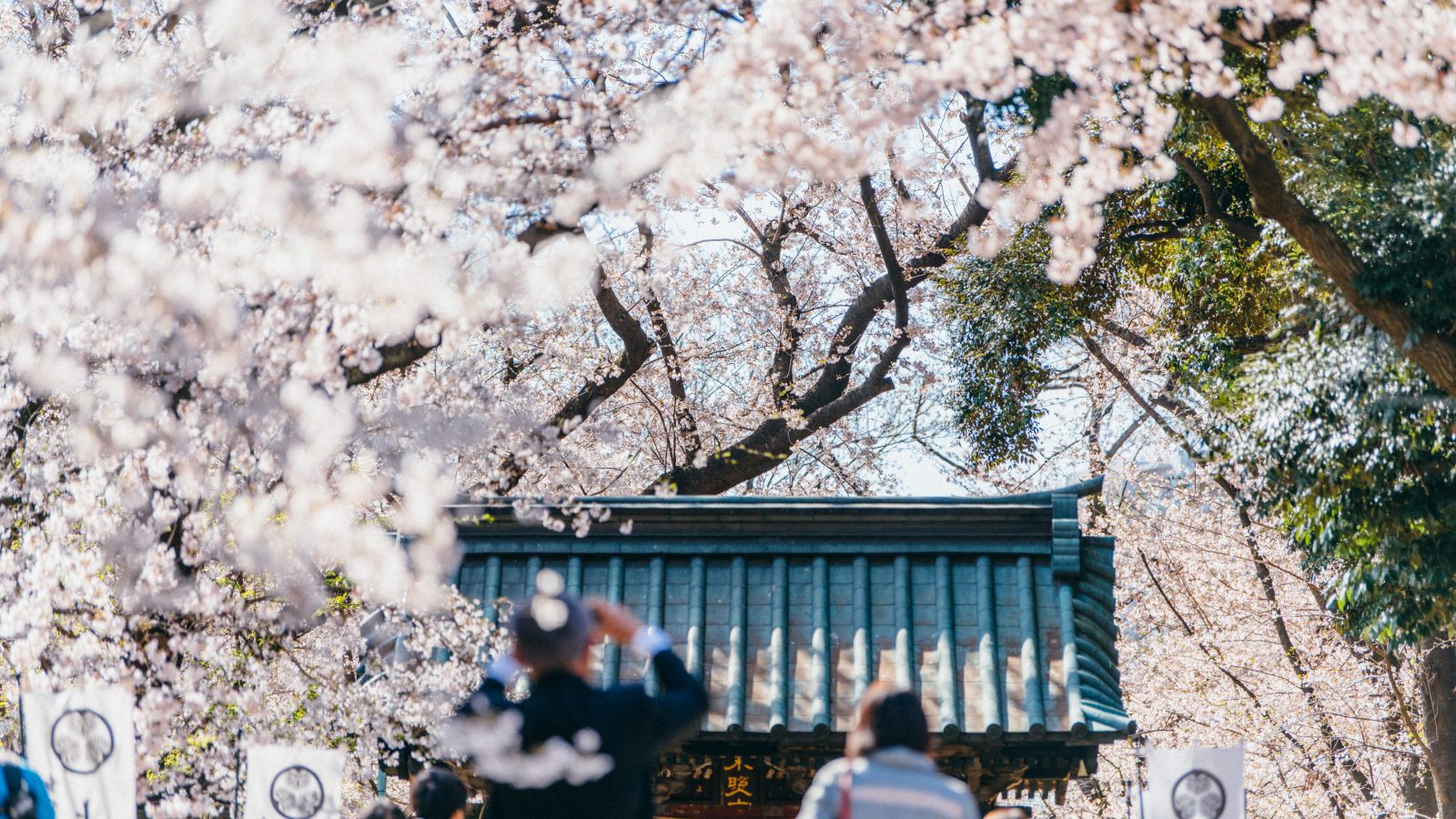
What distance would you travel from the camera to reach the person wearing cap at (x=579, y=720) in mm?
3275

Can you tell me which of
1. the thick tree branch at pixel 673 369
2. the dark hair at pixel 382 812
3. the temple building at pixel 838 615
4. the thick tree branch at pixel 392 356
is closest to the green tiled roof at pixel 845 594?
the temple building at pixel 838 615

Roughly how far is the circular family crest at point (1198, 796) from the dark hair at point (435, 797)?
3304 mm

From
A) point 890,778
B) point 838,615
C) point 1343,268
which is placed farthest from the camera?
point 838,615

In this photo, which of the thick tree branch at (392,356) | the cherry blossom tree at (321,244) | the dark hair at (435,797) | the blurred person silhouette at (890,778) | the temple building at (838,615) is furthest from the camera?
the temple building at (838,615)

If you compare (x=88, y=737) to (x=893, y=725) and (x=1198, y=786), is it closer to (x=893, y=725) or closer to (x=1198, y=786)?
(x=893, y=725)

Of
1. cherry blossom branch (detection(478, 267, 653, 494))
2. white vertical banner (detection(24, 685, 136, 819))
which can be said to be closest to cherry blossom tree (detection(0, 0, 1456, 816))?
white vertical banner (detection(24, 685, 136, 819))

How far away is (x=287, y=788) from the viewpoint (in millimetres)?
5199

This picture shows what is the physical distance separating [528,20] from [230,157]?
4.66m

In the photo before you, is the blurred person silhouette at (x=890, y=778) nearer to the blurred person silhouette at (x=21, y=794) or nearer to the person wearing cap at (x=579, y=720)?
the person wearing cap at (x=579, y=720)

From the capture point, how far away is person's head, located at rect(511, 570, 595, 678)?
3.31m

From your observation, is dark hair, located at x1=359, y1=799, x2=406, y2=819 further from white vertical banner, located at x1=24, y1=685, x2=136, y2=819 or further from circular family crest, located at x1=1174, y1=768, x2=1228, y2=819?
circular family crest, located at x1=1174, y1=768, x2=1228, y2=819

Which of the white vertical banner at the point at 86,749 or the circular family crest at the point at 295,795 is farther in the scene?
the circular family crest at the point at 295,795

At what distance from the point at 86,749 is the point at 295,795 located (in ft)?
3.28

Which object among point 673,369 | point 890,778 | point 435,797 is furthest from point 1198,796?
point 673,369
